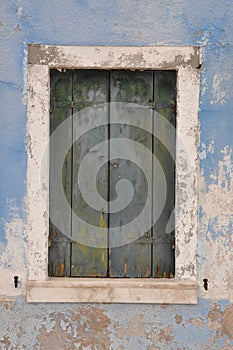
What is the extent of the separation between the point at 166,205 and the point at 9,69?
141 centimetres

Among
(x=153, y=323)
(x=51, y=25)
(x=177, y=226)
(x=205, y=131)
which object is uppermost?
(x=51, y=25)

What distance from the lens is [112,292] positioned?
14.9ft

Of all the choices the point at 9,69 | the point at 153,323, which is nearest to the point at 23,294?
the point at 153,323

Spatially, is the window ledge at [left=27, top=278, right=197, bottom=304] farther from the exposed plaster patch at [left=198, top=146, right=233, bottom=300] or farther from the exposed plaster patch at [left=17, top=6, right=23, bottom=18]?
the exposed plaster patch at [left=17, top=6, right=23, bottom=18]

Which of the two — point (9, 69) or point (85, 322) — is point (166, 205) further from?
point (9, 69)

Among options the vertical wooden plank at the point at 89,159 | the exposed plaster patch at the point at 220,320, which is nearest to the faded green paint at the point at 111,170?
the vertical wooden plank at the point at 89,159

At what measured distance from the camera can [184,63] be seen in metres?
4.49

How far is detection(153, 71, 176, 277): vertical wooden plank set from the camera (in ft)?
15.2

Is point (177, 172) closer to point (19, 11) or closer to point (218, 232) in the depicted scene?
point (218, 232)

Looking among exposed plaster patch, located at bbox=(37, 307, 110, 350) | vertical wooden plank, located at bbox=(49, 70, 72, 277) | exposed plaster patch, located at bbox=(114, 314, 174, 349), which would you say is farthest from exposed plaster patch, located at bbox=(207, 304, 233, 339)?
vertical wooden plank, located at bbox=(49, 70, 72, 277)

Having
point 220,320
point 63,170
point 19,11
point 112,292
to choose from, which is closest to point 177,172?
point 63,170

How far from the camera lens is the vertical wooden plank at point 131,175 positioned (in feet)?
15.2

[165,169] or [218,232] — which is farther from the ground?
[165,169]

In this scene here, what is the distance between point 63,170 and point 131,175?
473 millimetres
